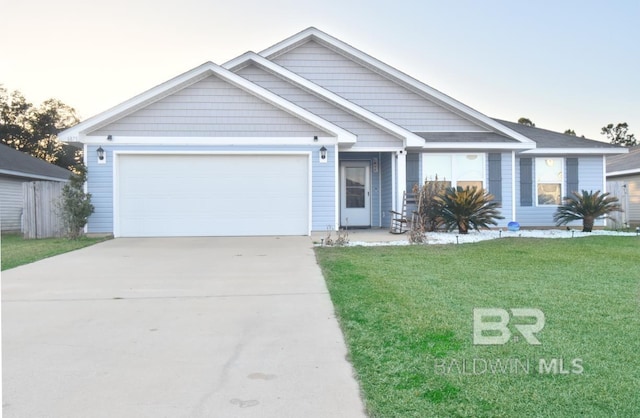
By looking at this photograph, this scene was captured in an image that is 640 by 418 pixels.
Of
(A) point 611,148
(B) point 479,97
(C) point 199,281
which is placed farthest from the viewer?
(B) point 479,97

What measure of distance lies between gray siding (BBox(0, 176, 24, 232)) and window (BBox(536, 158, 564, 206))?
1959cm

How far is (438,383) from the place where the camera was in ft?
10.2

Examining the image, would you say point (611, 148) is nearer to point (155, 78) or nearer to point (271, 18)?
point (271, 18)

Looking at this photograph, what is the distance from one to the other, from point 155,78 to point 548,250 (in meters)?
14.9

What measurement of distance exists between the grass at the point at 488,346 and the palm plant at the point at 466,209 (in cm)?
432

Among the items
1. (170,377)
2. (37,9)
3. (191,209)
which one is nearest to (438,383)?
(170,377)

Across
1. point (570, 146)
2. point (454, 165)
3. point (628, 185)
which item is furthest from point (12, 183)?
point (628, 185)

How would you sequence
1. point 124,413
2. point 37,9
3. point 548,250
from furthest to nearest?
point 37,9 < point 548,250 < point 124,413

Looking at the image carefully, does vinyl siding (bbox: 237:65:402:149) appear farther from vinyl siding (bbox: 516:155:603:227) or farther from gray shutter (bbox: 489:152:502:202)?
vinyl siding (bbox: 516:155:603:227)

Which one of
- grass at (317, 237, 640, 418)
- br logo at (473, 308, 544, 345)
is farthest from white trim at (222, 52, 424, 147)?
br logo at (473, 308, 544, 345)

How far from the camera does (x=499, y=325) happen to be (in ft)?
14.2

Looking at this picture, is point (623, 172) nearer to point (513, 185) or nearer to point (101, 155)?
point (513, 185)

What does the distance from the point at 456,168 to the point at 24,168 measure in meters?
17.8

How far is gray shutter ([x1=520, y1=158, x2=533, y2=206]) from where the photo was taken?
15398 mm
